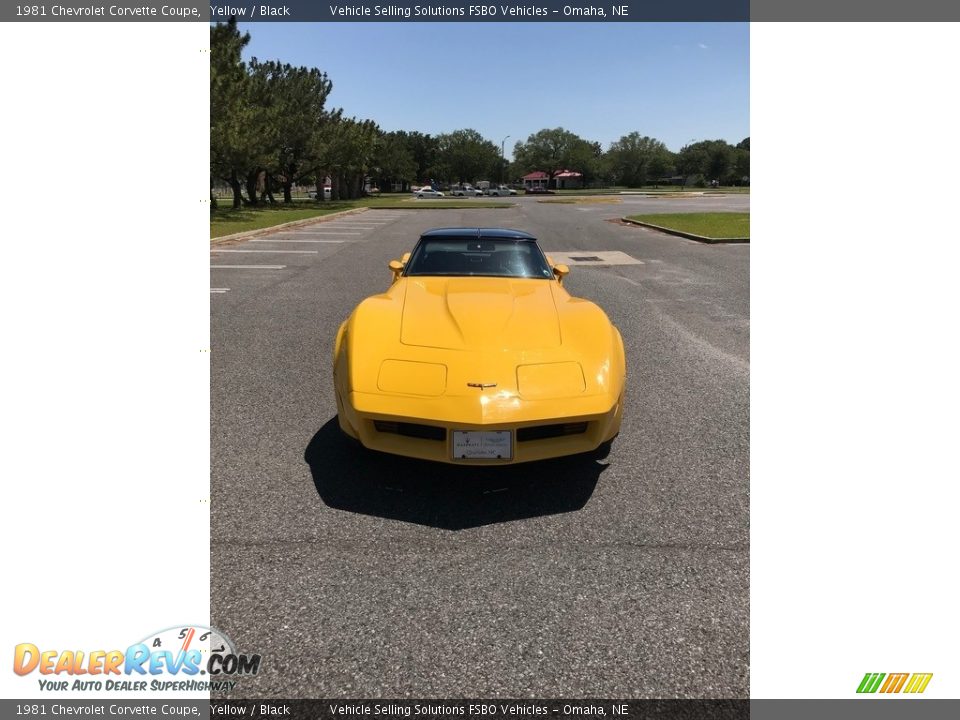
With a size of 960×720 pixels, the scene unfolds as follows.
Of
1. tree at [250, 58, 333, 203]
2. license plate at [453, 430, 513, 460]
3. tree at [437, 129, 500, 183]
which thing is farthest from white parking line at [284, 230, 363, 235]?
tree at [437, 129, 500, 183]

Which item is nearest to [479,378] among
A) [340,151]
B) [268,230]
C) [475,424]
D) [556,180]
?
[475,424]

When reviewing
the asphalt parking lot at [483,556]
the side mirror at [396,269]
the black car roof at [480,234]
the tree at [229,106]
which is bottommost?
the asphalt parking lot at [483,556]

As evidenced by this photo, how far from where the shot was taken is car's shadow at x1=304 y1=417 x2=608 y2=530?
3.06m

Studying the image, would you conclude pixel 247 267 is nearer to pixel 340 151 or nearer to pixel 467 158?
pixel 340 151

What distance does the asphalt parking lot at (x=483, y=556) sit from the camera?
2.10 m

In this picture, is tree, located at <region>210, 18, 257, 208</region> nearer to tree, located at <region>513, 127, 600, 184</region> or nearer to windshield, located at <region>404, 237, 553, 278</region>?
windshield, located at <region>404, 237, 553, 278</region>

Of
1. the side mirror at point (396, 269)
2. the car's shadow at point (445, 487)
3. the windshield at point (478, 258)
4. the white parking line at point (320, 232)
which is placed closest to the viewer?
the car's shadow at point (445, 487)

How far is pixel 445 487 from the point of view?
330cm

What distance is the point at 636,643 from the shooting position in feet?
7.29

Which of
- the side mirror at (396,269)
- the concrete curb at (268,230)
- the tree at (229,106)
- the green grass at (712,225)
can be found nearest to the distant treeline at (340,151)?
the tree at (229,106)

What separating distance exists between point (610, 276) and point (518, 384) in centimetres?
837
